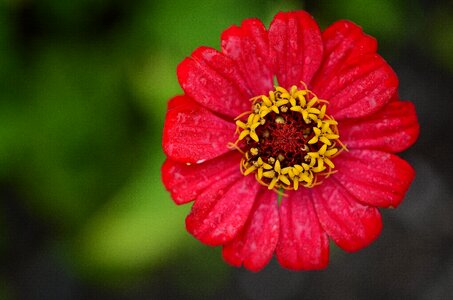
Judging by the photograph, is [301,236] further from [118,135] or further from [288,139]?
[118,135]

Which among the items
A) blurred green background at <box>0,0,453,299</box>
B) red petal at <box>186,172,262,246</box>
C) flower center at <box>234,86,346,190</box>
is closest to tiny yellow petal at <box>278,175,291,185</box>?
flower center at <box>234,86,346,190</box>

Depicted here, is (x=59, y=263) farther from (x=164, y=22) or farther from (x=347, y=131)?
(x=347, y=131)

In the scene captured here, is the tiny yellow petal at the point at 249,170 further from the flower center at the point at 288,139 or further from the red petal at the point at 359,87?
the red petal at the point at 359,87

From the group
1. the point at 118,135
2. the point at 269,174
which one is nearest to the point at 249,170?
the point at 269,174

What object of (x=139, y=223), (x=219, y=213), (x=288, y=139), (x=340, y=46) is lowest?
(x=139, y=223)

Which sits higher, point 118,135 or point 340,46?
point 340,46

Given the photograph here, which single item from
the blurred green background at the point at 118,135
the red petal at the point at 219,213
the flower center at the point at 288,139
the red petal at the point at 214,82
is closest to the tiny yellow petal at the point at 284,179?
the flower center at the point at 288,139
